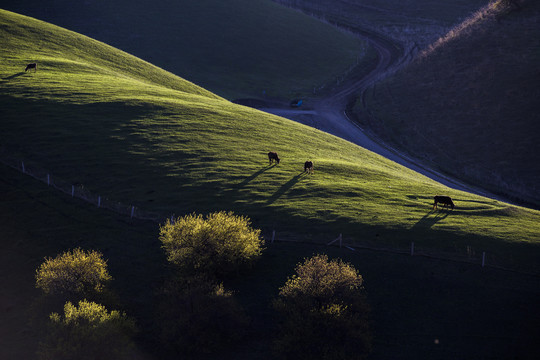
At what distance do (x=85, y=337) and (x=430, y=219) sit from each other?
2738 centimetres

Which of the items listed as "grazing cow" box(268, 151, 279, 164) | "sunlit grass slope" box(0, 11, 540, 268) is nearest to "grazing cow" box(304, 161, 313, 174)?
"sunlit grass slope" box(0, 11, 540, 268)

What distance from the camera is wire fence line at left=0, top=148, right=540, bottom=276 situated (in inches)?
1241

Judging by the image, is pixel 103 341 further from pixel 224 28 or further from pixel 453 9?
pixel 453 9

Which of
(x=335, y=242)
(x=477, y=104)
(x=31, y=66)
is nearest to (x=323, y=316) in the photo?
(x=335, y=242)

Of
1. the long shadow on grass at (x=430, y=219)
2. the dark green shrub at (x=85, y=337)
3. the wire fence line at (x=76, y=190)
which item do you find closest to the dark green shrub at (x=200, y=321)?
the dark green shrub at (x=85, y=337)

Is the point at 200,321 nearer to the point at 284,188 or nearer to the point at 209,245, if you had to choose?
the point at 209,245

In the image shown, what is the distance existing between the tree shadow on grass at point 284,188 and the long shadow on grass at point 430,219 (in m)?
11.9

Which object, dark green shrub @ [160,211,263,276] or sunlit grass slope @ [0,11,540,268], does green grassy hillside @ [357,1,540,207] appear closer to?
sunlit grass slope @ [0,11,540,268]

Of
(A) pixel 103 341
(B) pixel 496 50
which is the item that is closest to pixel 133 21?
(B) pixel 496 50

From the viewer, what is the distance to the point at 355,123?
315 feet

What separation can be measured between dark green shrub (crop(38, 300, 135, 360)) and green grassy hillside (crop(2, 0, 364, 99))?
288ft

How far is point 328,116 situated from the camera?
325 ft

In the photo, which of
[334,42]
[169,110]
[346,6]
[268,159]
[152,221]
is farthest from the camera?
[346,6]

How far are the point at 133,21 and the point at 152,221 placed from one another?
114469 millimetres
